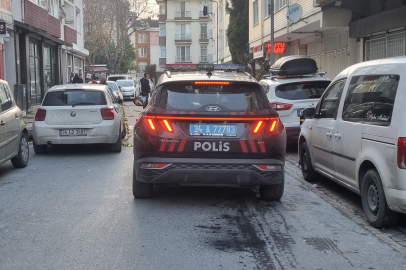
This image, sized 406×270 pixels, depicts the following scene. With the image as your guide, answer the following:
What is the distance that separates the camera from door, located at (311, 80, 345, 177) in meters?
7.83

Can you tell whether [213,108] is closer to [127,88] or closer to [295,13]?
[295,13]

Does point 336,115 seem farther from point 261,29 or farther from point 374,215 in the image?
point 261,29

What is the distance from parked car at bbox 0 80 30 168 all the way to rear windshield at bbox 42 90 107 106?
4.42 feet

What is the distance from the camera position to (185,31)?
3142 inches

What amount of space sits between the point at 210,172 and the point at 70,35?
3288cm

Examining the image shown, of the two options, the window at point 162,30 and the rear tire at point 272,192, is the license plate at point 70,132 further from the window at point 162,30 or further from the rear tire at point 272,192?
the window at point 162,30

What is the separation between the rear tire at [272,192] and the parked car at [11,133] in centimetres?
441

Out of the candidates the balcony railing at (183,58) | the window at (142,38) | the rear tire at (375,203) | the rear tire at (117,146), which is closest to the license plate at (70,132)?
the rear tire at (117,146)

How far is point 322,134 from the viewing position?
823 centimetres

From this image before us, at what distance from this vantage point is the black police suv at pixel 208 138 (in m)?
6.79

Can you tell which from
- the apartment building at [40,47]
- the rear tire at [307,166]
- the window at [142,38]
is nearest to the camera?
the rear tire at [307,166]

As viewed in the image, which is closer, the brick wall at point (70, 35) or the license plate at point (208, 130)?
the license plate at point (208, 130)

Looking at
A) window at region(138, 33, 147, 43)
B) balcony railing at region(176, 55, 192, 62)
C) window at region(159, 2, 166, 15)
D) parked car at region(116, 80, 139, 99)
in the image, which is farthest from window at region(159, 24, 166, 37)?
parked car at region(116, 80, 139, 99)

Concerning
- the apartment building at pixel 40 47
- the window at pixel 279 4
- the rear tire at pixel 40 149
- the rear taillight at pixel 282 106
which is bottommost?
the rear tire at pixel 40 149
